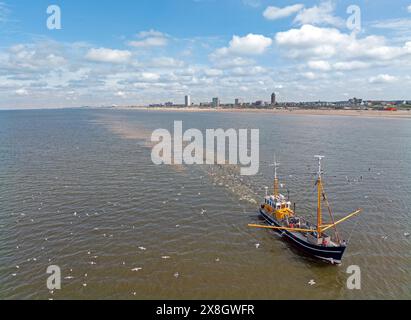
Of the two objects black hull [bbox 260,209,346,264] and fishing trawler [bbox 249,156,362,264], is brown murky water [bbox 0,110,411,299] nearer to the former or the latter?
black hull [bbox 260,209,346,264]

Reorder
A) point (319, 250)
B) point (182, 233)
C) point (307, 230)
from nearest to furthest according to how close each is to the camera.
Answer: point (319, 250)
point (307, 230)
point (182, 233)

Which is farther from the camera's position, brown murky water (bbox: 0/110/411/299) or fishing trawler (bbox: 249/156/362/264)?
fishing trawler (bbox: 249/156/362/264)

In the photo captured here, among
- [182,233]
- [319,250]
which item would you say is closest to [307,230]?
[319,250]

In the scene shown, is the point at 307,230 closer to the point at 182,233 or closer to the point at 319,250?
the point at 319,250

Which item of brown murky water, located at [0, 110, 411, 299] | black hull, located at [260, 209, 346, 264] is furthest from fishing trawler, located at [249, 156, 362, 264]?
brown murky water, located at [0, 110, 411, 299]

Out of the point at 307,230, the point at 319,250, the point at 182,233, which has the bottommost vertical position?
the point at 182,233

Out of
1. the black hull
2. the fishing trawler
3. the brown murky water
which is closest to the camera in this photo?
the brown murky water
